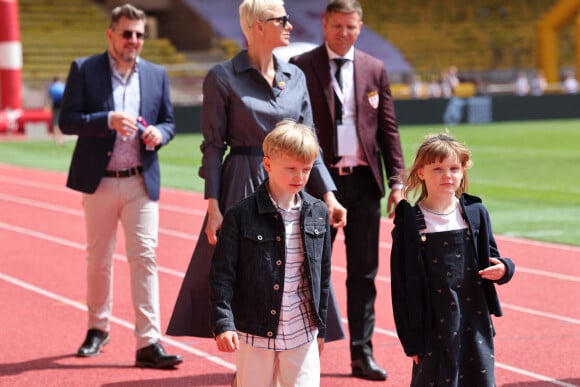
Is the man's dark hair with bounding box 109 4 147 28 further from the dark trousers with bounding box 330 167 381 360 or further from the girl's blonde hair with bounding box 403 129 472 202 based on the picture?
the girl's blonde hair with bounding box 403 129 472 202

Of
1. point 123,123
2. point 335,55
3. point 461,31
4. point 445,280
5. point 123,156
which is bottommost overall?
point 445,280

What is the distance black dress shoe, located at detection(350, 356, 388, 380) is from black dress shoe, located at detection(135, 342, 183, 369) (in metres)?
1.07

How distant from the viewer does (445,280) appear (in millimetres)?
4609

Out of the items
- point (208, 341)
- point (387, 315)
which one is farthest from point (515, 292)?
point (208, 341)

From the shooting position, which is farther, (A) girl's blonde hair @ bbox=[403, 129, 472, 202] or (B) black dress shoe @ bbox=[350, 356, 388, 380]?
(B) black dress shoe @ bbox=[350, 356, 388, 380]

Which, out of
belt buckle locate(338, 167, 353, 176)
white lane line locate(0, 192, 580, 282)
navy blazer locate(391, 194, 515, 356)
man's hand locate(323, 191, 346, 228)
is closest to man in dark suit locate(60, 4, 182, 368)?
belt buckle locate(338, 167, 353, 176)

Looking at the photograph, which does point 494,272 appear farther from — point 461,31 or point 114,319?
point 461,31

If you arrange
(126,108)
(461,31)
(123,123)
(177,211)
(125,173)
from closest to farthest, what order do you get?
(123,123) < (125,173) < (126,108) < (177,211) < (461,31)

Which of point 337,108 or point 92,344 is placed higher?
point 337,108

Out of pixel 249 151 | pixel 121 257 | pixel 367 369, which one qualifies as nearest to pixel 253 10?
pixel 249 151

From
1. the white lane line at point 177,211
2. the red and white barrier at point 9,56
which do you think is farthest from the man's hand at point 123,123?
the red and white barrier at point 9,56

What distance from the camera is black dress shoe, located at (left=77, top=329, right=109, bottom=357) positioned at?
7.18 metres

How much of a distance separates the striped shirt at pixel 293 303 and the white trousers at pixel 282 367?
36 mm

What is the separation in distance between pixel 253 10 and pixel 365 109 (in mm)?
1225
